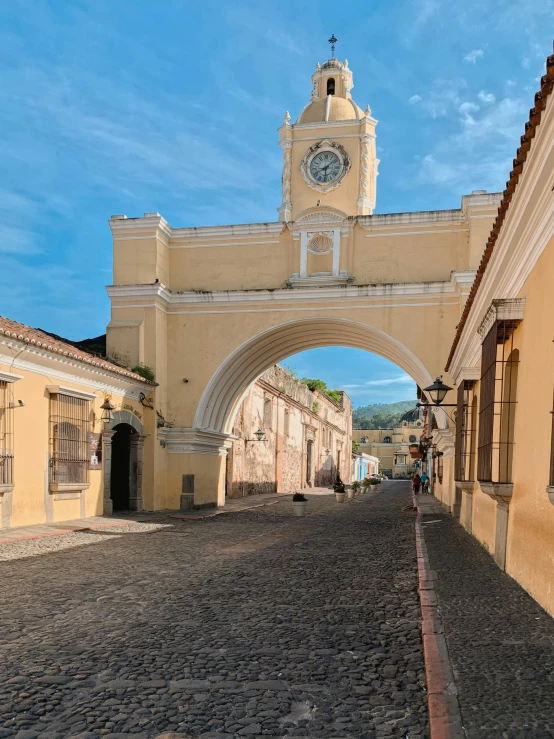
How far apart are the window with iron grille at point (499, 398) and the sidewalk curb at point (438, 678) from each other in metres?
1.72

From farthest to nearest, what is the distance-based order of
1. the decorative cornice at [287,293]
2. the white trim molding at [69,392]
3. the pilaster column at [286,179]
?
the pilaster column at [286,179], the decorative cornice at [287,293], the white trim molding at [69,392]

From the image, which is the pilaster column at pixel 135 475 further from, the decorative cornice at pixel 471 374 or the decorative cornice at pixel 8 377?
the decorative cornice at pixel 471 374

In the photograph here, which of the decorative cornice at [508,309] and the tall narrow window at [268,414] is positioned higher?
the decorative cornice at [508,309]

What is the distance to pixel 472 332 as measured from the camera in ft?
33.6

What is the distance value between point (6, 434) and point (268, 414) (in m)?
19.9

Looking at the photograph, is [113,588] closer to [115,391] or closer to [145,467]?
[115,391]

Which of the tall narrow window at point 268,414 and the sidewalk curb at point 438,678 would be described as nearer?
the sidewalk curb at point 438,678

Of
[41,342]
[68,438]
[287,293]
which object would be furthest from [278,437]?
[41,342]

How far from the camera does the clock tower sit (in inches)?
772

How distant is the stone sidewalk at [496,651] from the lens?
303 centimetres

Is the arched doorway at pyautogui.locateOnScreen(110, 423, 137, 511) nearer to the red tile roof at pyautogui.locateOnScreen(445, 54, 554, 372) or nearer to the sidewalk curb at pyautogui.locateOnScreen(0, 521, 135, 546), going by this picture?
the sidewalk curb at pyautogui.locateOnScreen(0, 521, 135, 546)

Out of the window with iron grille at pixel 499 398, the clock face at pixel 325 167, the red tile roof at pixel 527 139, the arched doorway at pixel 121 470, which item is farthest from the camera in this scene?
the clock face at pixel 325 167

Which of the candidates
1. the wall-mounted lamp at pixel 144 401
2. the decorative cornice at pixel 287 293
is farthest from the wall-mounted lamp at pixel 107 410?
the decorative cornice at pixel 287 293

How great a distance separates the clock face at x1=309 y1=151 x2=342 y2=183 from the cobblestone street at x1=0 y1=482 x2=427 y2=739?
13.7m
